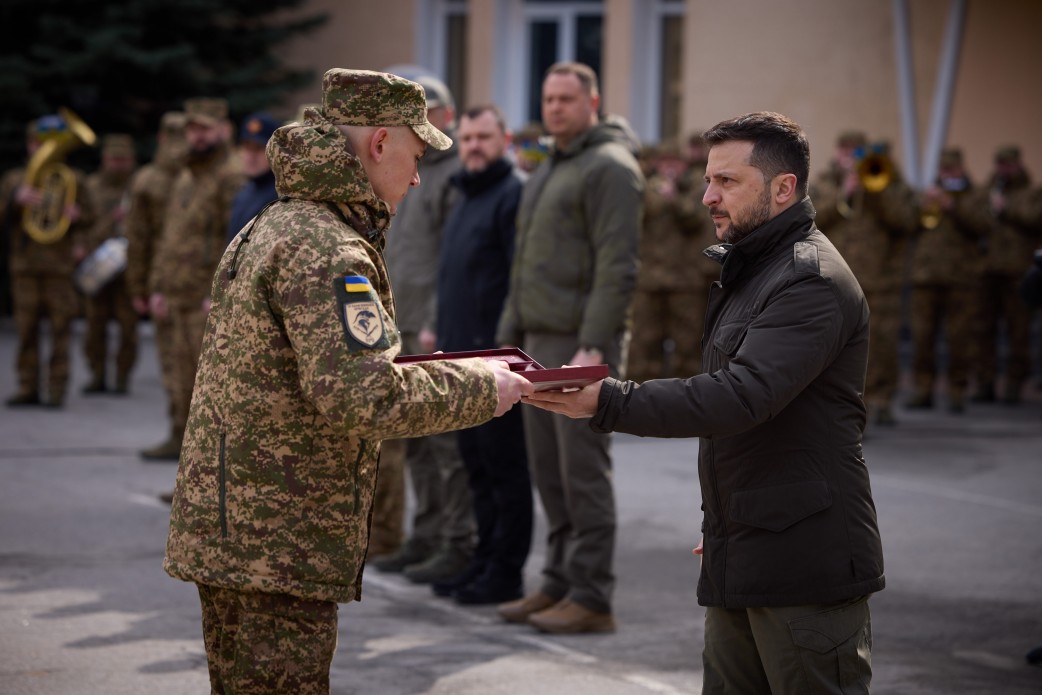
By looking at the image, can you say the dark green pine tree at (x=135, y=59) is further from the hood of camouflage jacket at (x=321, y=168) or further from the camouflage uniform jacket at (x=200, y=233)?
the hood of camouflage jacket at (x=321, y=168)

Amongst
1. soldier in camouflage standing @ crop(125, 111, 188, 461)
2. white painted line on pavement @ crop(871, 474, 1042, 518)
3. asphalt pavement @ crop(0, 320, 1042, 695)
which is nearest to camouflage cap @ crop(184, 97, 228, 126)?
soldier in camouflage standing @ crop(125, 111, 188, 461)

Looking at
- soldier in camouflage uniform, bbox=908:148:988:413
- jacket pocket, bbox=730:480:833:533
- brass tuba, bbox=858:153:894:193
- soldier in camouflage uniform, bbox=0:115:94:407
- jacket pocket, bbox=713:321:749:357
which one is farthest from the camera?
soldier in camouflage uniform, bbox=908:148:988:413

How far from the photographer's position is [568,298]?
6305mm

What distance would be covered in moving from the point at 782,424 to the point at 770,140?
2.45 feet

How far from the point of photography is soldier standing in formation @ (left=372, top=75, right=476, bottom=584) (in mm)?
7285

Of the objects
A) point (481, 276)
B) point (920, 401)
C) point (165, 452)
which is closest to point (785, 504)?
point (481, 276)

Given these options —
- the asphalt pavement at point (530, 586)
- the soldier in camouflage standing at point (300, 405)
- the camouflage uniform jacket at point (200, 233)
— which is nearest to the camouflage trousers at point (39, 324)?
the asphalt pavement at point (530, 586)

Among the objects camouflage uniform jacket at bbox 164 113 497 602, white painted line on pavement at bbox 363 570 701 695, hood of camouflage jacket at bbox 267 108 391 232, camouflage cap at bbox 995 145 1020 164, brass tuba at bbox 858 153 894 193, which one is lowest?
white painted line on pavement at bbox 363 570 701 695

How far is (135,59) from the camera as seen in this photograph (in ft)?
66.6

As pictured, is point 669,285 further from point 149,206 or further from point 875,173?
point 149,206

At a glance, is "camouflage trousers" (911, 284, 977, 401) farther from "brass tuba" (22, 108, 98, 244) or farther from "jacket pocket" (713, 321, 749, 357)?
"jacket pocket" (713, 321, 749, 357)

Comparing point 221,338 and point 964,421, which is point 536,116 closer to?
point 964,421

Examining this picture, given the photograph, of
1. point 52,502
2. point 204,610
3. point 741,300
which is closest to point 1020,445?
point 52,502

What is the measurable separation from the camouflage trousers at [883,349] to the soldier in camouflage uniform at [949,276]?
3.31 ft
